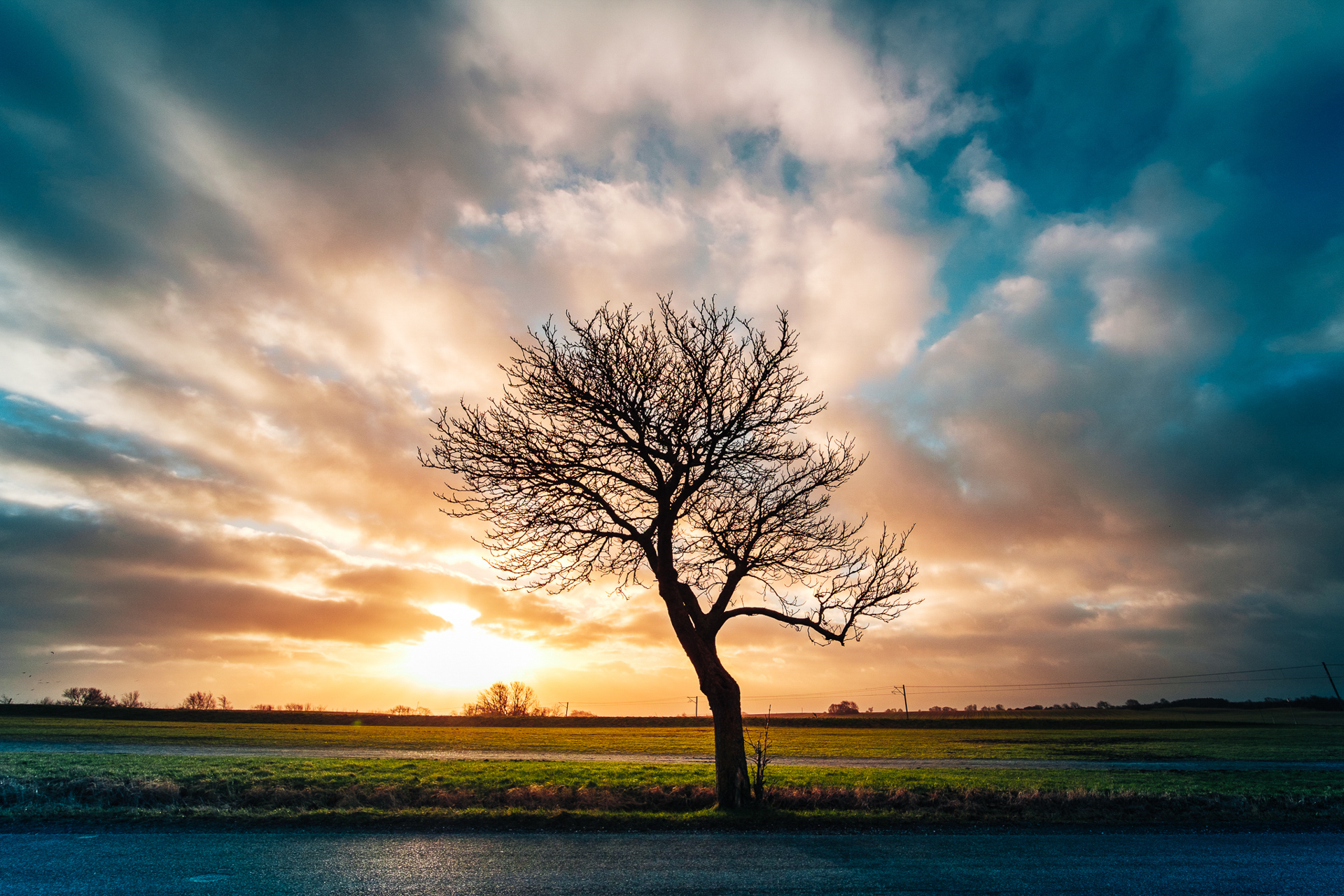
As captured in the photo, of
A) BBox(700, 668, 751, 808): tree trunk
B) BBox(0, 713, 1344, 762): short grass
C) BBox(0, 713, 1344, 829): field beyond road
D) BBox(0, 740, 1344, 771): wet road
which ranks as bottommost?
BBox(0, 713, 1344, 762): short grass

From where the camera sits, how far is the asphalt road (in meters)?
7.20

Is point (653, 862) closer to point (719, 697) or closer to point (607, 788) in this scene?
point (719, 697)

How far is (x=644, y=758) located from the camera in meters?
29.4

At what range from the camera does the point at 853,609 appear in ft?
43.4

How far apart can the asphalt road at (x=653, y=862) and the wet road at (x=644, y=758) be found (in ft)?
56.2

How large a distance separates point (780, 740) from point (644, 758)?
21.5 meters

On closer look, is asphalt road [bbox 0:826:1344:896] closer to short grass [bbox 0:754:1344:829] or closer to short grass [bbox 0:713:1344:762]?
short grass [bbox 0:754:1344:829]

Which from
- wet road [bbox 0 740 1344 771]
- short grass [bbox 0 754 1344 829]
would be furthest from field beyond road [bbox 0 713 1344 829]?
wet road [bbox 0 740 1344 771]

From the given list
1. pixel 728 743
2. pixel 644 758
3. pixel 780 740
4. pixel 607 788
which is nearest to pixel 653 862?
pixel 728 743

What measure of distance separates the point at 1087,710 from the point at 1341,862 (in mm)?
131798

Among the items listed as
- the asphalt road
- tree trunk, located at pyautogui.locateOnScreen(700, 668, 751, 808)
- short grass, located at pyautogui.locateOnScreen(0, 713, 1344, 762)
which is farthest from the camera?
short grass, located at pyautogui.locateOnScreen(0, 713, 1344, 762)

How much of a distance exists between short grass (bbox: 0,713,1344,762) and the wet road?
1820 mm

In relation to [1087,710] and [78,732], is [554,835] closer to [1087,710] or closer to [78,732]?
[78,732]

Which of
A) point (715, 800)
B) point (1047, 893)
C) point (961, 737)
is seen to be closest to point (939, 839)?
point (1047, 893)
